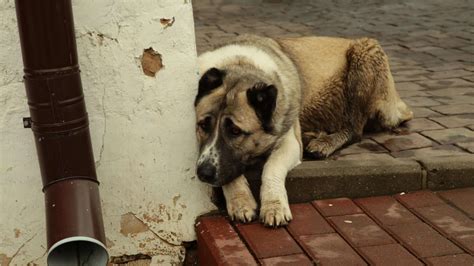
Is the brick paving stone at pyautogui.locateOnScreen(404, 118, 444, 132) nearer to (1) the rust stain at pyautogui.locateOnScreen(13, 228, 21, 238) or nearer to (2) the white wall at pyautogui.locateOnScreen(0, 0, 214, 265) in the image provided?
(2) the white wall at pyautogui.locateOnScreen(0, 0, 214, 265)

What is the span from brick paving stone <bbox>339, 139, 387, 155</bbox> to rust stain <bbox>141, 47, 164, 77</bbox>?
186 centimetres

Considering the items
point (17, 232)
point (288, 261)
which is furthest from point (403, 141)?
point (17, 232)

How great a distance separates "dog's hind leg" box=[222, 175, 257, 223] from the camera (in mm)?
4098

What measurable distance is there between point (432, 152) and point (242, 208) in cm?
167

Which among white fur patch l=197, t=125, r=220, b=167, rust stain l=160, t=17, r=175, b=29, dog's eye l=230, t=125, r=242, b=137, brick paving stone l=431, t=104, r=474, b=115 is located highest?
rust stain l=160, t=17, r=175, b=29

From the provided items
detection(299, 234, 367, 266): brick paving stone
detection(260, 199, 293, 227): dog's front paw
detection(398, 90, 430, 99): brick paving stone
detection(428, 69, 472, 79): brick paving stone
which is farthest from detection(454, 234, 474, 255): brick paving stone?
detection(428, 69, 472, 79): brick paving stone

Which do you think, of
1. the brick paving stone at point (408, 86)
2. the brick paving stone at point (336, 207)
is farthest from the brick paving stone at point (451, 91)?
the brick paving stone at point (336, 207)

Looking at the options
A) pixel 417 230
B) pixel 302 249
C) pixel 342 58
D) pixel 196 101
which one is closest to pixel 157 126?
pixel 196 101

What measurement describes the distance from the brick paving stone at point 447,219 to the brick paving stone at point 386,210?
0.09 m

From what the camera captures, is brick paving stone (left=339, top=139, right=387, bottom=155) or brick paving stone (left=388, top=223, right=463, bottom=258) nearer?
brick paving stone (left=388, top=223, right=463, bottom=258)

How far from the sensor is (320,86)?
18.1ft

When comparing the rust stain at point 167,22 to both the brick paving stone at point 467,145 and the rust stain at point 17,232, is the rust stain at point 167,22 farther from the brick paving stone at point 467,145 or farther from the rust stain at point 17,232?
the brick paving stone at point 467,145

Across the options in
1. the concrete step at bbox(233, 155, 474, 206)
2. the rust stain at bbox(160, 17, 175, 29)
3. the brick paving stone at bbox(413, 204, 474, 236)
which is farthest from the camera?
the concrete step at bbox(233, 155, 474, 206)

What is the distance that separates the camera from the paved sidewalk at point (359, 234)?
3666 mm
